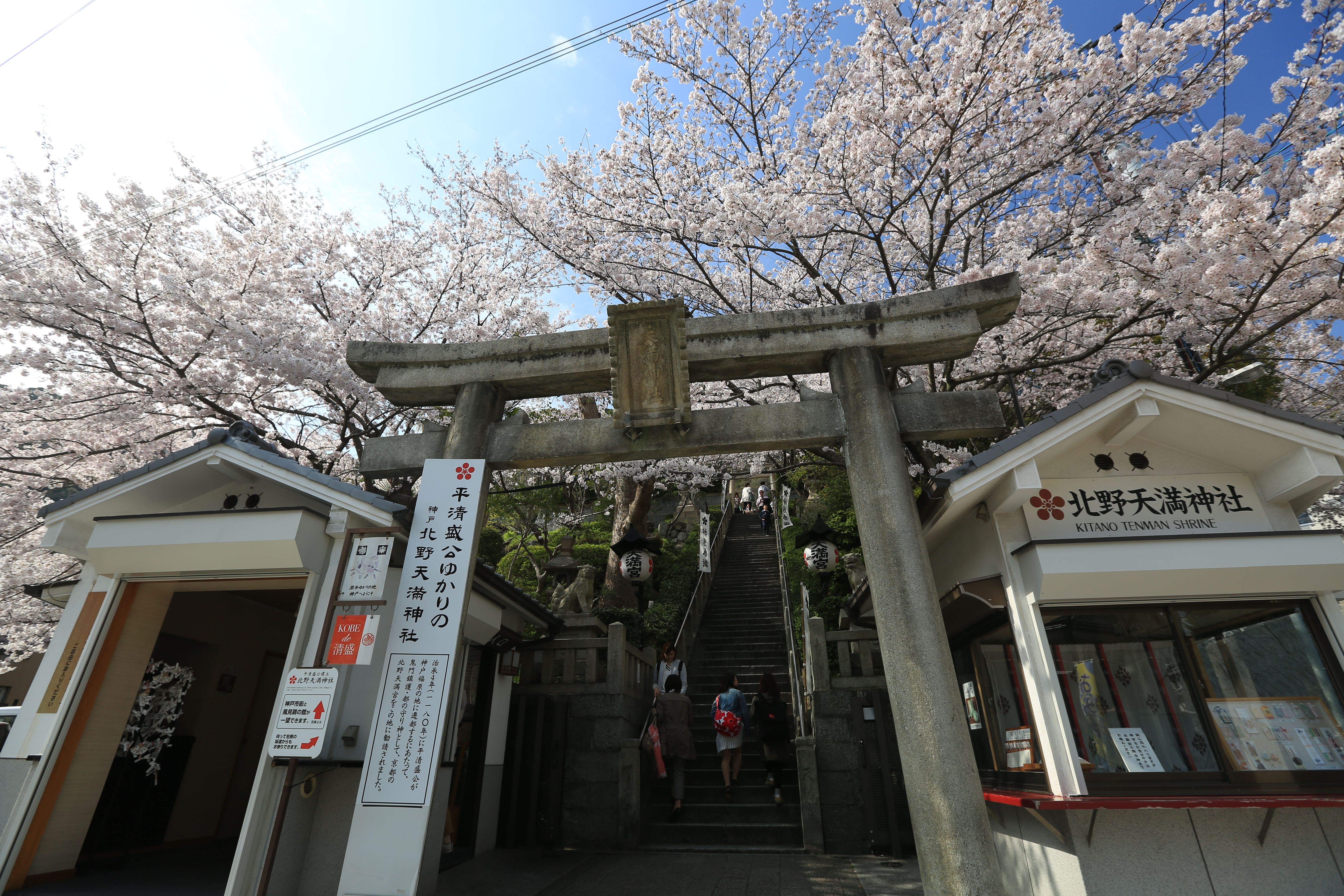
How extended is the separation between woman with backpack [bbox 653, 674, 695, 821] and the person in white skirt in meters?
0.44

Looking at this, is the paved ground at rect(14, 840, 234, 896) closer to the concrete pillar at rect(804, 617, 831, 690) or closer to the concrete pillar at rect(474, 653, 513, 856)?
the concrete pillar at rect(474, 653, 513, 856)

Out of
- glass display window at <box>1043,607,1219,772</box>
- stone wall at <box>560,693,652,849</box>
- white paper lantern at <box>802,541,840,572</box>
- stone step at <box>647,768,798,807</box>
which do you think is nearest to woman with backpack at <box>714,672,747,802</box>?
stone step at <box>647,768,798,807</box>

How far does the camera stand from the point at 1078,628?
566 centimetres

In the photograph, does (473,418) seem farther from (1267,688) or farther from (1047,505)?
(1267,688)

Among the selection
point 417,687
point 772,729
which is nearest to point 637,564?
point 772,729

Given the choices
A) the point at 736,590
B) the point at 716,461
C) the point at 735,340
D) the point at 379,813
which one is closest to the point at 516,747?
the point at 379,813

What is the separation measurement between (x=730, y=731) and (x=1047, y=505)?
550cm

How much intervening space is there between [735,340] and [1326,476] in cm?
535

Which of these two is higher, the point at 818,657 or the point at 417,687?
the point at 818,657

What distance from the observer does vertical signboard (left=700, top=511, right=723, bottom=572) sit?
1628cm

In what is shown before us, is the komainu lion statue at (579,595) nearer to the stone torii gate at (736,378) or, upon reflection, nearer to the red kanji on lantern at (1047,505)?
the stone torii gate at (736,378)

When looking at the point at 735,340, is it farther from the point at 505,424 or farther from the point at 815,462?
the point at 815,462

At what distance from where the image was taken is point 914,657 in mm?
5125

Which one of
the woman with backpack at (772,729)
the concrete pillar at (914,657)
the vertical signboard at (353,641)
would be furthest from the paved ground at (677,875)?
the vertical signboard at (353,641)
